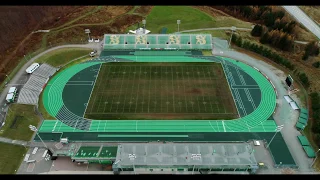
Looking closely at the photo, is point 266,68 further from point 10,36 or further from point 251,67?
point 10,36

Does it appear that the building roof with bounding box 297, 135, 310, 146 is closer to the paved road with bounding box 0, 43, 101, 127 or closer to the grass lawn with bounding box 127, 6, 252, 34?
the grass lawn with bounding box 127, 6, 252, 34

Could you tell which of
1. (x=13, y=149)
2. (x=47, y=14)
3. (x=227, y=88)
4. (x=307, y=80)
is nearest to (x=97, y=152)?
(x=13, y=149)

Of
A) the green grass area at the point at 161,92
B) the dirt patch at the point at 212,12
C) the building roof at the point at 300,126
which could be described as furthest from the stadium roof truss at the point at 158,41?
the building roof at the point at 300,126

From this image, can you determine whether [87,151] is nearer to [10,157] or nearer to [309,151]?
[10,157]

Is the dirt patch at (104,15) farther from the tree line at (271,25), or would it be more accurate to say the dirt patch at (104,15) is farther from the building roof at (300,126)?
the building roof at (300,126)

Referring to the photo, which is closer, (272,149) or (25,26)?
(272,149)

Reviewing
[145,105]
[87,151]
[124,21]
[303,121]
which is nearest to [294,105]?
[303,121]
